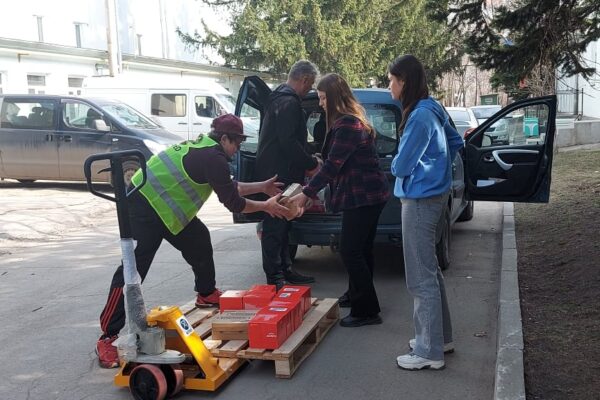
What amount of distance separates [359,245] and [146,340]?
1908 millimetres

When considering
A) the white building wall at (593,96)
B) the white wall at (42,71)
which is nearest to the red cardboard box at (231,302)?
the white wall at (42,71)

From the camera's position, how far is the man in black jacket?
19.3 feet

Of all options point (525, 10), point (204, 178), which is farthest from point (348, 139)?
point (525, 10)

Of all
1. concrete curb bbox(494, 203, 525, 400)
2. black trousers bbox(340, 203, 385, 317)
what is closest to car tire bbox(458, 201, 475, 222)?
concrete curb bbox(494, 203, 525, 400)

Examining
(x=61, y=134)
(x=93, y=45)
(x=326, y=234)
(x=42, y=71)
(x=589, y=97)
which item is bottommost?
(x=326, y=234)

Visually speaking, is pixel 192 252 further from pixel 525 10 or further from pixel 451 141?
pixel 525 10

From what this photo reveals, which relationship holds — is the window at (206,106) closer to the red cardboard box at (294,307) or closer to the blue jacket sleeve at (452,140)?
the red cardboard box at (294,307)

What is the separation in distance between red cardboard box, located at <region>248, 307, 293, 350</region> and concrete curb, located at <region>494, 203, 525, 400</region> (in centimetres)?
140

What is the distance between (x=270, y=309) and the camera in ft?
15.3

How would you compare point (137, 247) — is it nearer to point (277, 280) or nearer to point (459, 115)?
point (277, 280)

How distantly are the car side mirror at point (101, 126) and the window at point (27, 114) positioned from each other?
37.1 inches

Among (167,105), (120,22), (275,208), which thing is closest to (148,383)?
(275,208)

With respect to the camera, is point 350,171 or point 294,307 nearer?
point 294,307

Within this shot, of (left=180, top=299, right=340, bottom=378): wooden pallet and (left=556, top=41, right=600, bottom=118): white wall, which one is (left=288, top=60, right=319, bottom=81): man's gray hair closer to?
(left=180, top=299, right=340, bottom=378): wooden pallet
